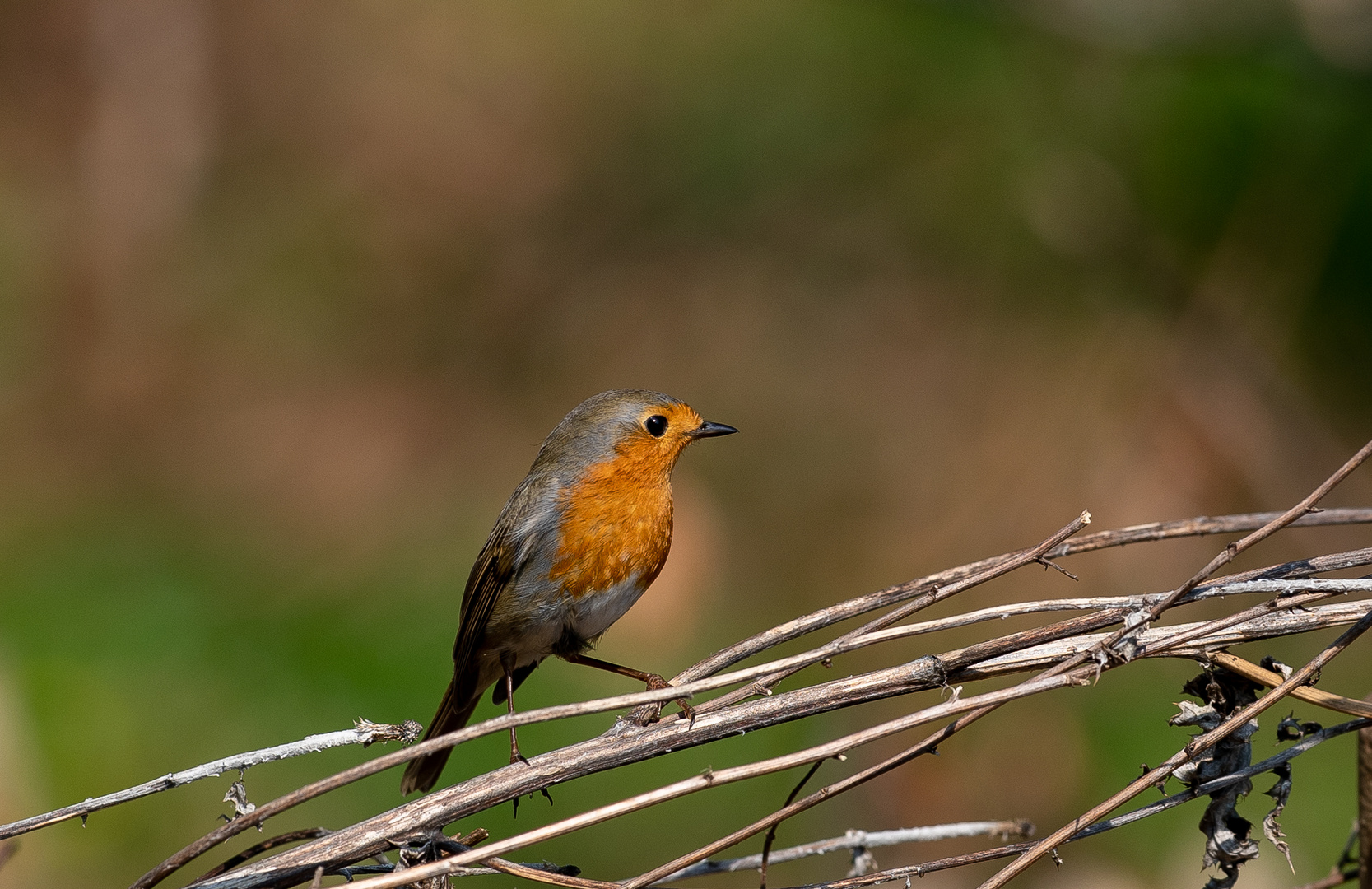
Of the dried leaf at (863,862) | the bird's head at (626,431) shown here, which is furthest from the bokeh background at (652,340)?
the dried leaf at (863,862)

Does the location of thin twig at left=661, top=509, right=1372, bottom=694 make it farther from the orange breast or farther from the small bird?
the orange breast

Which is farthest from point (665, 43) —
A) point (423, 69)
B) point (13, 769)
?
point (13, 769)

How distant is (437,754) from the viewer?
12.2ft

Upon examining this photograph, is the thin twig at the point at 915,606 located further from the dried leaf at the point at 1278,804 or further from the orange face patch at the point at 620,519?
the orange face patch at the point at 620,519

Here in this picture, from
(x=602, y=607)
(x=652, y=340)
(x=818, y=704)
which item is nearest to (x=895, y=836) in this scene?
(x=818, y=704)

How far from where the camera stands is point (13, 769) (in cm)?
504

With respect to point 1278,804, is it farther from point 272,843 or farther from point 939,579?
point 272,843

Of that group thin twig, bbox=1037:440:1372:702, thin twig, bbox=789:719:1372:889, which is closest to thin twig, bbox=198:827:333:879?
thin twig, bbox=789:719:1372:889

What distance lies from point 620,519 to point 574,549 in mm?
173

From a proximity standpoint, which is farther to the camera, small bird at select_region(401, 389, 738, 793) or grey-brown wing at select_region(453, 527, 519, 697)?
grey-brown wing at select_region(453, 527, 519, 697)

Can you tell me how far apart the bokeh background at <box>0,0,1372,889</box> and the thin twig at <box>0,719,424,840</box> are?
2.90 m

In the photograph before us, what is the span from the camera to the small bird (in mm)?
3713

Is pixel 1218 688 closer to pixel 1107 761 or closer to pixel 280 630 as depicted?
pixel 1107 761

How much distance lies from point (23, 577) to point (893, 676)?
243 inches
